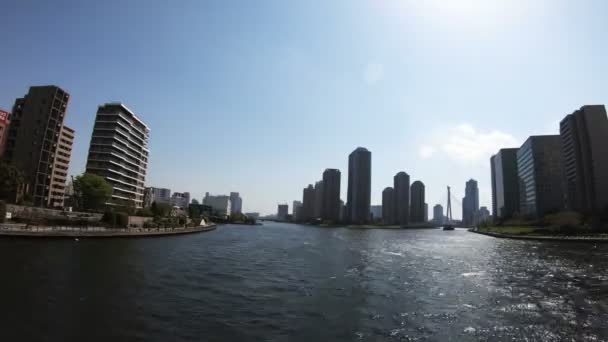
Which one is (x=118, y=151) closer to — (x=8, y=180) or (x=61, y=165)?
(x=61, y=165)

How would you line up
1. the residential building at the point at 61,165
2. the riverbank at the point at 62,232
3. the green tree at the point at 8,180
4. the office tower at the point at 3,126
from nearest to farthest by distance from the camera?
the riverbank at the point at 62,232 < the green tree at the point at 8,180 < the office tower at the point at 3,126 < the residential building at the point at 61,165

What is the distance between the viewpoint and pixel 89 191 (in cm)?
9756

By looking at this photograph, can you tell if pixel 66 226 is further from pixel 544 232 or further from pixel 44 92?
pixel 544 232

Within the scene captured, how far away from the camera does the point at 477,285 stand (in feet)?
99.2

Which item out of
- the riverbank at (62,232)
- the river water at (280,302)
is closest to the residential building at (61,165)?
the riverbank at (62,232)

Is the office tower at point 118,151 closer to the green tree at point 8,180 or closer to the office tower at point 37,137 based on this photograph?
the office tower at point 37,137

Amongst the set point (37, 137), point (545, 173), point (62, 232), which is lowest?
point (62, 232)

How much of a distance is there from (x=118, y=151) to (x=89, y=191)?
1463 inches

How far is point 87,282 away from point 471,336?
2655 cm

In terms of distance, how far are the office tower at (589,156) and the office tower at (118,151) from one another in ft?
639

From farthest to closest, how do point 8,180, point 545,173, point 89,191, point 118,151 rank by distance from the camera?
point 545,173, point 118,151, point 89,191, point 8,180

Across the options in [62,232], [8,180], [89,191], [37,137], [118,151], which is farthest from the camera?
[118,151]

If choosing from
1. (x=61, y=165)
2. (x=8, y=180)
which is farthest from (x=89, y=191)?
(x=61, y=165)

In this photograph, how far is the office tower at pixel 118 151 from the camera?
12388 cm
